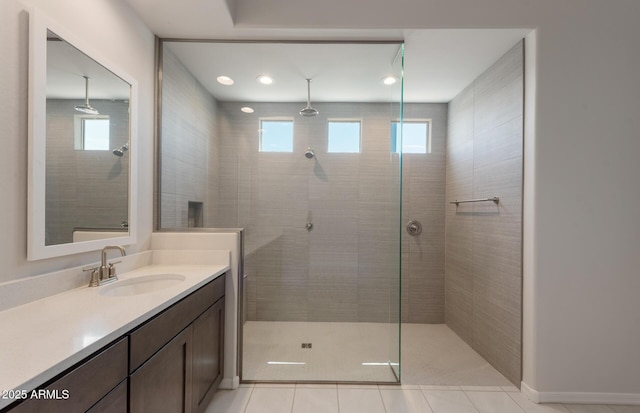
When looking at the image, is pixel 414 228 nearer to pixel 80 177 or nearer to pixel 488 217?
pixel 488 217

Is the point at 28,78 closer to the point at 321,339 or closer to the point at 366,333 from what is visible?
the point at 321,339

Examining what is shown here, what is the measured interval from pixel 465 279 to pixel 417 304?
2.13 feet

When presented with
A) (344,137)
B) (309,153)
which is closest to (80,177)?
(309,153)

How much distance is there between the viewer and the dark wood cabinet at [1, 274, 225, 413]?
2.60 ft

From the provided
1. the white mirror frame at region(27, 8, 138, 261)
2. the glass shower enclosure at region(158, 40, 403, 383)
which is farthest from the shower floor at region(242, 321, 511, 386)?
the white mirror frame at region(27, 8, 138, 261)

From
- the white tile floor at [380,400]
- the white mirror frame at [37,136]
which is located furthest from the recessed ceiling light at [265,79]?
the white tile floor at [380,400]

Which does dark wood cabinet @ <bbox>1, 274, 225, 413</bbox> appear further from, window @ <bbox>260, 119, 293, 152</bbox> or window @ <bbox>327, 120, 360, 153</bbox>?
window @ <bbox>327, 120, 360, 153</bbox>

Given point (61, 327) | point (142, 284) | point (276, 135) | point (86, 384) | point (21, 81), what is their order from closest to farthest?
1. point (86, 384)
2. point (61, 327)
3. point (21, 81)
4. point (142, 284)
5. point (276, 135)

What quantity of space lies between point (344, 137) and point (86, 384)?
229 cm

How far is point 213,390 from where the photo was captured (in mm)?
1721

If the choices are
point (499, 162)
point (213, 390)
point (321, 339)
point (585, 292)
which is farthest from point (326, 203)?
point (585, 292)

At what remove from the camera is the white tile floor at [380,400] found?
1.76 m

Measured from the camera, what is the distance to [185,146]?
232 centimetres

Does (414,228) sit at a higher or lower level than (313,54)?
lower
